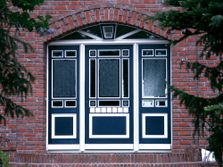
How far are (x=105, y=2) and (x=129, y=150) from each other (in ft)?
9.28

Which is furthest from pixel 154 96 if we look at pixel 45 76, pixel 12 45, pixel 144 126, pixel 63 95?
pixel 12 45

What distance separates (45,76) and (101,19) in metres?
1.52

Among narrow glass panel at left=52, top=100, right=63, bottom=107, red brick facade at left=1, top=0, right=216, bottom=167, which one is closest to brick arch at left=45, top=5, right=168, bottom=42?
red brick facade at left=1, top=0, right=216, bottom=167

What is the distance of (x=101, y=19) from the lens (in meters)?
11.2

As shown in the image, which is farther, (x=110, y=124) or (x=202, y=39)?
(x=110, y=124)

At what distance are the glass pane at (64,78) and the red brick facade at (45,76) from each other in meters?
0.25

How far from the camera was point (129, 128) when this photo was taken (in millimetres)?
11320

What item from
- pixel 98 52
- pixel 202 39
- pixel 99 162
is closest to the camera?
pixel 202 39

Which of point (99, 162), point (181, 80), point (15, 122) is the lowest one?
point (99, 162)

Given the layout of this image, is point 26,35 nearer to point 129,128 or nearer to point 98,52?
point 98,52

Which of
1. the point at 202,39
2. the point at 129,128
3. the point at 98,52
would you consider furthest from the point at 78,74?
the point at 202,39

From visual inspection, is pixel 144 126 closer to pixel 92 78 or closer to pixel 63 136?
pixel 92 78

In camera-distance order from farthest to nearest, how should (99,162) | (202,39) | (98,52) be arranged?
(98,52)
(99,162)
(202,39)

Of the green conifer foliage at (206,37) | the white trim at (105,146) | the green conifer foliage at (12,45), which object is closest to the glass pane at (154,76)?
the white trim at (105,146)
